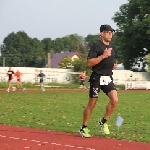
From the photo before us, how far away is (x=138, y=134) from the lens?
35.1ft

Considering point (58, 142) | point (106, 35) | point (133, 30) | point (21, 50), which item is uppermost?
point (21, 50)

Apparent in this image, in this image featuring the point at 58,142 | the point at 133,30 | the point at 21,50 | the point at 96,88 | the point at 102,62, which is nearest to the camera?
the point at 58,142

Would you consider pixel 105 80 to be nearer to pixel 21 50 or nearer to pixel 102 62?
pixel 102 62

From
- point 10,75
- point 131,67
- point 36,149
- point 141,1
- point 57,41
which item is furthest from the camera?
point 57,41

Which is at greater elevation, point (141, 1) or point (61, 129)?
point (141, 1)

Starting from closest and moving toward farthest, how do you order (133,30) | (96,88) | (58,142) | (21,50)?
(58,142) < (96,88) < (133,30) < (21,50)

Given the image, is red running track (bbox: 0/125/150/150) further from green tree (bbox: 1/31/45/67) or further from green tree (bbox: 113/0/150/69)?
green tree (bbox: 1/31/45/67)

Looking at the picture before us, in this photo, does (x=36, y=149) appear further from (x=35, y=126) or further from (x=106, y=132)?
(x=35, y=126)

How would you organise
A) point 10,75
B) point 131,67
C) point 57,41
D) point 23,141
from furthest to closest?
1. point 57,41
2. point 131,67
3. point 10,75
4. point 23,141

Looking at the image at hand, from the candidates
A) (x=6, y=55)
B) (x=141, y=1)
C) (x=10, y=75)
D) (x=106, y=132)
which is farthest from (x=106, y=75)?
(x=6, y=55)

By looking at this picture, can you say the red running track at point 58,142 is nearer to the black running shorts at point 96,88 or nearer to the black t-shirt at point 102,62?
the black running shorts at point 96,88

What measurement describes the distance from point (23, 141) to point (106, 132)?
6.64 feet

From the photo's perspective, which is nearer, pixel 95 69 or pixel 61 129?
pixel 95 69

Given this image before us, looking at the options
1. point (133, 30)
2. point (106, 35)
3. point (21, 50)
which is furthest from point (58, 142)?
point (21, 50)
